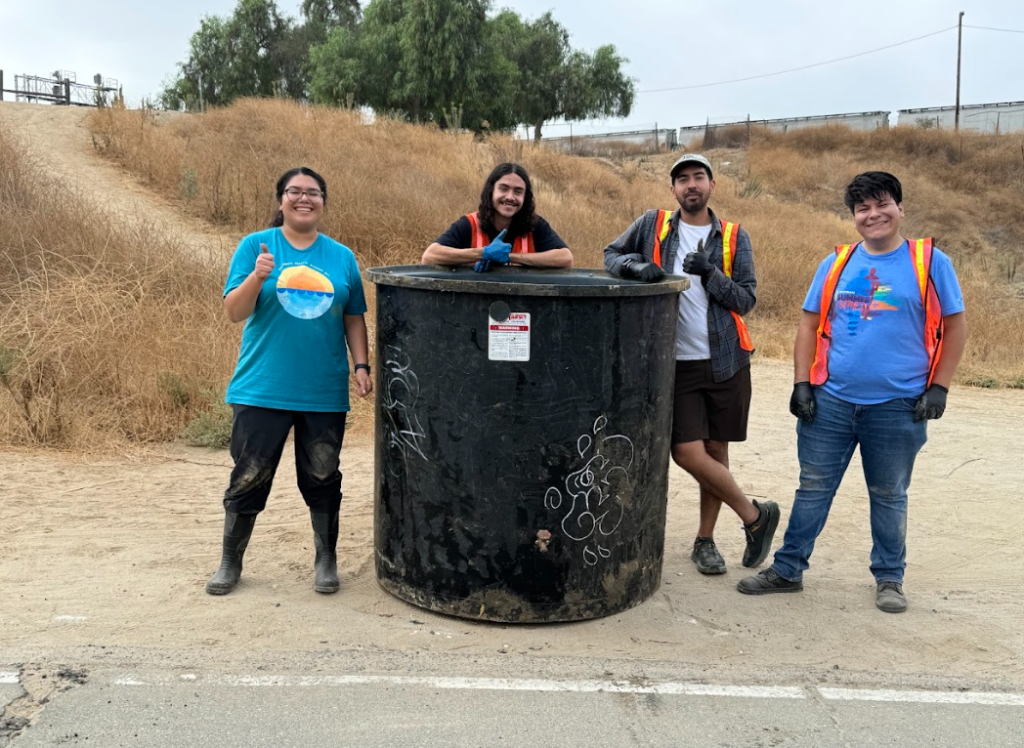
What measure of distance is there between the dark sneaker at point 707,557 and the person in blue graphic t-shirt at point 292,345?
186 cm

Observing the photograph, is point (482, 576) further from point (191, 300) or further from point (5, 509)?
point (191, 300)

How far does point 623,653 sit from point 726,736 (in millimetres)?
661

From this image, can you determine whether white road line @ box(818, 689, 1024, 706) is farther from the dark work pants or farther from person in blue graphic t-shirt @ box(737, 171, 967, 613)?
the dark work pants

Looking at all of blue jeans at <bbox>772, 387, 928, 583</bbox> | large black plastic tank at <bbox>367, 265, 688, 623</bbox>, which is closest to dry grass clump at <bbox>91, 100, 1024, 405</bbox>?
large black plastic tank at <bbox>367, 265, 688, 623</bbox>

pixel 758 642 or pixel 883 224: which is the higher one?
pixel 883 224

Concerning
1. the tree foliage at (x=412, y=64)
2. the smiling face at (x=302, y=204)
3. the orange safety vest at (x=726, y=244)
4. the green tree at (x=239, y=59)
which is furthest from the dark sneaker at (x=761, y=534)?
the green tree at (x=239, y=59)

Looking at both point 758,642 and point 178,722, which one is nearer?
point 178,722

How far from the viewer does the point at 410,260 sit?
13.0 meters

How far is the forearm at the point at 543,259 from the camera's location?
13.7 ft

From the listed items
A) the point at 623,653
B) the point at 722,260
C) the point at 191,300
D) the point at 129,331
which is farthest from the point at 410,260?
the point at 623,653

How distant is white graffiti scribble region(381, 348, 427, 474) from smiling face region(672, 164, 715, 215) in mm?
1461

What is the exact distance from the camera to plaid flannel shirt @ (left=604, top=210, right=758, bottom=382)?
13.7 feet

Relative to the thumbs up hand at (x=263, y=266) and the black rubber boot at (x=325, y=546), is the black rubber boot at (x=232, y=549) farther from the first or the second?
the thumbs up hand at (x=263, y=266)

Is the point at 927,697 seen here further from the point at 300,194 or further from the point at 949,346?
the point at 300,194
